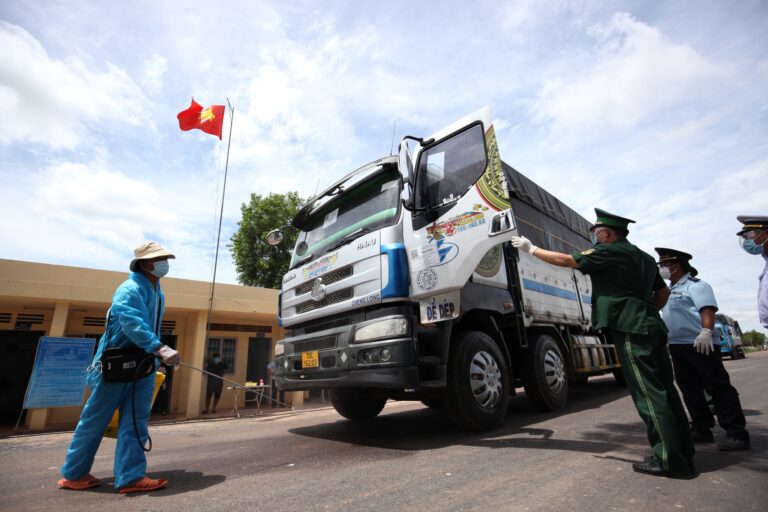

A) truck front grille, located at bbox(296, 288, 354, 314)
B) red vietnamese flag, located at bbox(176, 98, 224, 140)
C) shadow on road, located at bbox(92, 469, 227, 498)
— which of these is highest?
red vietnamese flag, located at bbox(176, 98, 224, 140)

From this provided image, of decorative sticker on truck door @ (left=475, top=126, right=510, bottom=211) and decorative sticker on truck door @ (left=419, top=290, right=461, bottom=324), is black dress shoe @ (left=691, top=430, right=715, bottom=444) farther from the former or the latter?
decorative sticker on truck door @ (left=475, top=126, right=510, bottom=211)

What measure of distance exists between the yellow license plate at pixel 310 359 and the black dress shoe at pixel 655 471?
2.75 metres

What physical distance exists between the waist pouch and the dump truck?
1.60 m

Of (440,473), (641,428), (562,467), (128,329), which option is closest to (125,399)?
(128,329)

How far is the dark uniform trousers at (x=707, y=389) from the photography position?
3.17 meters

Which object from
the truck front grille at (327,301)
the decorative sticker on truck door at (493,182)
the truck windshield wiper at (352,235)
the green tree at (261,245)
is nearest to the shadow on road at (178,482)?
the truck front grille at (327,301)

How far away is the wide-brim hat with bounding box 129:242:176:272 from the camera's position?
2.99m

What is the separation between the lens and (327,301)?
4.28 m

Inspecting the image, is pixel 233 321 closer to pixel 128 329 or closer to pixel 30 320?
pixel 30 320

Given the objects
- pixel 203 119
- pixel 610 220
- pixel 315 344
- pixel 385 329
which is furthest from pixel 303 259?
pixel 203 119

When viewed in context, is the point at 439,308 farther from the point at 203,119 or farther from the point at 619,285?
the point at 203,119

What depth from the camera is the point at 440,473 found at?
2.76 metres

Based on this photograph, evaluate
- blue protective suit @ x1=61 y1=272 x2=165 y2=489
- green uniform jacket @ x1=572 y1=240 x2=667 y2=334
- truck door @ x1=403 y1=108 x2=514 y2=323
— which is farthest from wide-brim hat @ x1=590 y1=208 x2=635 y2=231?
blue protective suit @ x1=61 y1=272 x2=165 y2=489

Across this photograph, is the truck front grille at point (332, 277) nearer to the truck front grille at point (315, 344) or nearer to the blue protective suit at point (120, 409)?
the truck front grille at point (315, 344)
